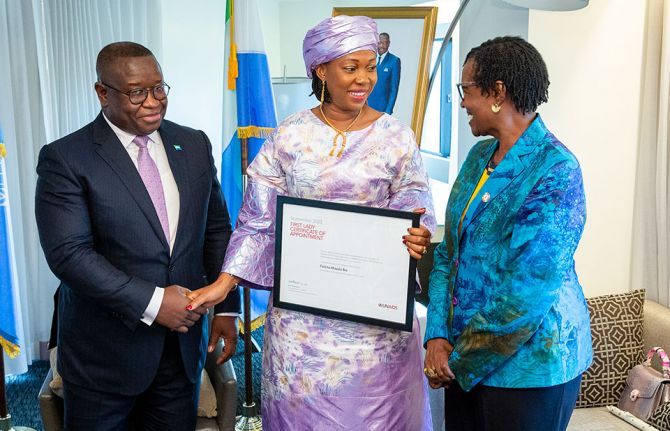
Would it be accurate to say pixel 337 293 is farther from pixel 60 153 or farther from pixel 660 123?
pixel 660 123

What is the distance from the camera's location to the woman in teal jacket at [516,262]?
69.1 inches

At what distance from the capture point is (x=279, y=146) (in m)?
2.19

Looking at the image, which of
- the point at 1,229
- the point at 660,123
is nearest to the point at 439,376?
the point at 660,123

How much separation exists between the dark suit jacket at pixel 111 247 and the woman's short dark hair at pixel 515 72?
3.22ft

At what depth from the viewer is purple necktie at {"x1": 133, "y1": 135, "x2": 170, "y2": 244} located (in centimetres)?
221

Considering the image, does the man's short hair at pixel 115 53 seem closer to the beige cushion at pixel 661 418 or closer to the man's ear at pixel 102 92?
the man's ear at pixel 102 92

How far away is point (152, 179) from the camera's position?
2.22 meters

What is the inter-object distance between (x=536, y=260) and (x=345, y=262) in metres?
0.58

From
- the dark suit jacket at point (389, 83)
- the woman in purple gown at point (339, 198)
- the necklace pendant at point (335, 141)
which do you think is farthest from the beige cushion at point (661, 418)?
the dark suit jacket at point (389, 83)

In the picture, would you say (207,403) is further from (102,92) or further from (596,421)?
(596,421)

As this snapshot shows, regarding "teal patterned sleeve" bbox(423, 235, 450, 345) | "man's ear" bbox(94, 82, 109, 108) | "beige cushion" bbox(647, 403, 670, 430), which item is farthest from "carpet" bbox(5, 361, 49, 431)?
"beige cushion" bbox(647, 403, 670, 430)

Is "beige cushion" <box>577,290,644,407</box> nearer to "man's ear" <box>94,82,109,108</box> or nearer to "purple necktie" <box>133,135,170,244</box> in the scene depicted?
"purple necktie" <box>133,135,170,244</box>

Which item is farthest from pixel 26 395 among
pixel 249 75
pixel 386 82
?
pixel 386 82

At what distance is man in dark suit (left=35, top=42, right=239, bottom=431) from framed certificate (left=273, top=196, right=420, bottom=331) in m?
0.33
